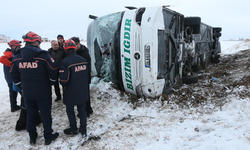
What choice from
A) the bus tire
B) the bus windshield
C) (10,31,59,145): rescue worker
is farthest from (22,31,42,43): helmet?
the bus tire

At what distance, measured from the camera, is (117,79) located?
14.8ft

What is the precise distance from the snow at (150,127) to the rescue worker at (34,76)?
0.53 metres

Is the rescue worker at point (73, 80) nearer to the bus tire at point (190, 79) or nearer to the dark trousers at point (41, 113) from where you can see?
the dark trousers at point (41, 113)

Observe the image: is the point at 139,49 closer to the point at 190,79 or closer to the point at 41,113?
the point at 41,113

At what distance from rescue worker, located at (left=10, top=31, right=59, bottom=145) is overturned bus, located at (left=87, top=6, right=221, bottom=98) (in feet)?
6.47

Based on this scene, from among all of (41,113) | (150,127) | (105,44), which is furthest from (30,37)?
(150,127)

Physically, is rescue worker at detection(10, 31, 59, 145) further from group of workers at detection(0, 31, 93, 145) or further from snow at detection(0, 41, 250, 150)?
snow at detection(0, 41, 250, 150)

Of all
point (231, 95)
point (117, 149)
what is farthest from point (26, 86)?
point (231, 95)

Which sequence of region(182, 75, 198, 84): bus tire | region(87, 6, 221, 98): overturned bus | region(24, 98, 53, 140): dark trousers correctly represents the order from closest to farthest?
1. region(24, 98, 53, 140): dark trousers
2. region(87, 6, 221, 98): overturned bus
3. region(182, 75, 198, 84): bus tire

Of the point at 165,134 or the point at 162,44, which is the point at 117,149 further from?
the point at 162,44

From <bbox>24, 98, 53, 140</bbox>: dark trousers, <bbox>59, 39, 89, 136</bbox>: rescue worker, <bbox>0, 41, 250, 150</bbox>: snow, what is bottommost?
<bbox>0, 41, 250, 150</bbox>: snow

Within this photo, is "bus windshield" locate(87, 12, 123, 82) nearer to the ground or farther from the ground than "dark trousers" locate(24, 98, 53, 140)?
farther from the ground

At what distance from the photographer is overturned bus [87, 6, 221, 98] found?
150 inches

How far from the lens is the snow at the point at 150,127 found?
2.52 m
